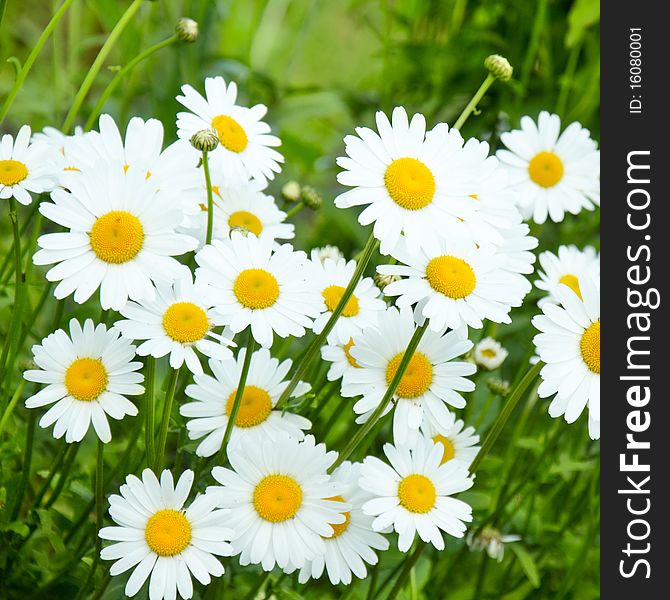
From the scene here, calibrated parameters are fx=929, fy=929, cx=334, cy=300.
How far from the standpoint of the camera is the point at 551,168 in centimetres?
110

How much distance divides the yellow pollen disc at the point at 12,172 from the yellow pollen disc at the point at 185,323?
20cm

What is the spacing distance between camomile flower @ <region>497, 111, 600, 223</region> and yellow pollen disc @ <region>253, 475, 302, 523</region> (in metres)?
0.51

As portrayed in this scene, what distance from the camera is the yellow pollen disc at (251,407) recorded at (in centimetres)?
78

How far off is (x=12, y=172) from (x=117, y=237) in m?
0.17

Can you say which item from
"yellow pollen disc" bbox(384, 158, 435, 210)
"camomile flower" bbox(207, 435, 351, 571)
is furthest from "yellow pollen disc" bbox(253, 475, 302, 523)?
"yellow pollen disc" bbox(384, 158, 435, 210)

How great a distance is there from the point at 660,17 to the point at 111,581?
0.73 metres

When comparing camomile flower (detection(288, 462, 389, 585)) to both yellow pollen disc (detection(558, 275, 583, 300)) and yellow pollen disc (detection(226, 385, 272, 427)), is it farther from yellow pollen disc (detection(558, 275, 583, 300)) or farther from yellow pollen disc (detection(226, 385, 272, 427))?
yellow pollen disc (detection(558, 275, 583, 300))

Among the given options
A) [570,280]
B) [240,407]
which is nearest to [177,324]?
[240,407]

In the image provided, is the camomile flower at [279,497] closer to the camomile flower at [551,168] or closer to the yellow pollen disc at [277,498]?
the yellow pollen disc at [277,498]

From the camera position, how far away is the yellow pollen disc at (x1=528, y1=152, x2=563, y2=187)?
110 cm

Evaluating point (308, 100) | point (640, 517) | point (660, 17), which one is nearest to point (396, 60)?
point (308, 100)

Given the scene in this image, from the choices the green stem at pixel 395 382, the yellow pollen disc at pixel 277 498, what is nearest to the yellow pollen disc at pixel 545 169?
the green stem at pixel 395 382

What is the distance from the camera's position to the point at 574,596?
1214 mm

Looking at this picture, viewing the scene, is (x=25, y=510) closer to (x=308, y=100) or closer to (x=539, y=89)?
(x=308, y=100)
